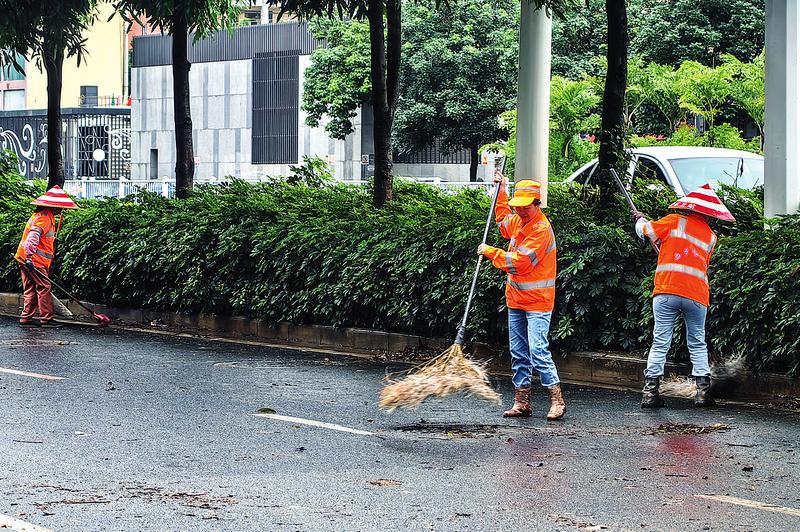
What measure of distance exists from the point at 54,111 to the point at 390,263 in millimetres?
10526

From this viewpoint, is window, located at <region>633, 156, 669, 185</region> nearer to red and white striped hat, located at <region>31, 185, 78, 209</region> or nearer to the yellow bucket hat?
the yellow bucket hat

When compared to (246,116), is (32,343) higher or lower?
lower

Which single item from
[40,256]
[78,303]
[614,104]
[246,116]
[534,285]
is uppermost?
[246,116]

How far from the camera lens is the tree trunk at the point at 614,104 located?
531 inches

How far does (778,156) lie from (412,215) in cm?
445

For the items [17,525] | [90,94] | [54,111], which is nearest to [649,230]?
[17,525]

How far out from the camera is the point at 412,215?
15336 millimetres

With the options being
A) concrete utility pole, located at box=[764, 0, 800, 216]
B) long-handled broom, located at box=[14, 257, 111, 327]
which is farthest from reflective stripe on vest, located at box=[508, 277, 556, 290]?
long-handled broom, located at box=[14, 257, 111, 327]

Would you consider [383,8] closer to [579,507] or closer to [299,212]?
[299,212]

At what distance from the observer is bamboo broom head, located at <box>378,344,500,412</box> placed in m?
9.34

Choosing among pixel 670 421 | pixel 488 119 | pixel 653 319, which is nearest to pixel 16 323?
pixel 653 319

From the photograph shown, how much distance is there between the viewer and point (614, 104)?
13.6m

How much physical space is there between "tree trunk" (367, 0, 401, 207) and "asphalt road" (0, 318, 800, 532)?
16.3ft

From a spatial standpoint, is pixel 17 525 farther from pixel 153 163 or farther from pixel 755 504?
pixel 153 163
